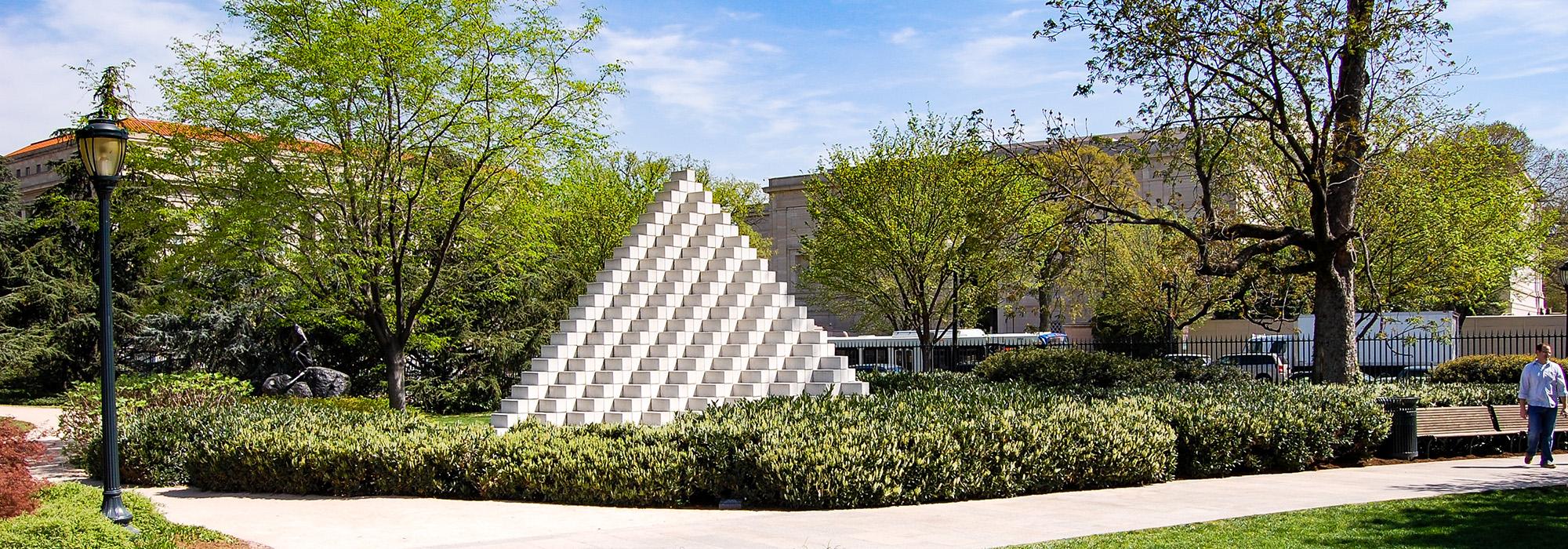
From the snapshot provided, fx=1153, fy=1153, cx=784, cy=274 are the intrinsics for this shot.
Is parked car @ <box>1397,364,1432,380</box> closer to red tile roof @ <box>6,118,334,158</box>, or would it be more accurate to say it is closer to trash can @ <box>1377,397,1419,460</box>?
trash can @ <box>1377,397,1419,460</box>

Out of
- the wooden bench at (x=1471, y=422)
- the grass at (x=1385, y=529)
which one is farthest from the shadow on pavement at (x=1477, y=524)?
the wooden bench at (x=1471, y=422)

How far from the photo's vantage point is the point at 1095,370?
2186cm

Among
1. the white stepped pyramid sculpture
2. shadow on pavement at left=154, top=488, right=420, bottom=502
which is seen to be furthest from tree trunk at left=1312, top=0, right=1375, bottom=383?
shadow on pavement at left=154, top=488, right=420, bottom=502

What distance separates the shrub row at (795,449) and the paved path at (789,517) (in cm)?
31

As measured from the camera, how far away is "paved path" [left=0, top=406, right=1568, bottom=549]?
1034cm

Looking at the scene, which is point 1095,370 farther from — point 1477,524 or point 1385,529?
point 1385,529

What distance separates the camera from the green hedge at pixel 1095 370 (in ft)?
70.2

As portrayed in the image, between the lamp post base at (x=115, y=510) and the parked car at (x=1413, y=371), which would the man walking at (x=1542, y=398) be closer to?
the parked car at (x=1413, y=371)

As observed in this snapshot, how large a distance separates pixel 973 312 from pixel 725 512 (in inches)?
1330

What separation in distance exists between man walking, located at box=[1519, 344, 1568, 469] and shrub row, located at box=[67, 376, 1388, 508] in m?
1.82

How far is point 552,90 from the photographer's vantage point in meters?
20.8

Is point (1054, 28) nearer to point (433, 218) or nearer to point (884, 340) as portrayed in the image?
point (433, 218)

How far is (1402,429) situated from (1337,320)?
110 inches

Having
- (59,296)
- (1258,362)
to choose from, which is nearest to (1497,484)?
(1258,362)
